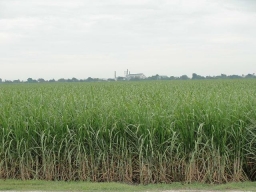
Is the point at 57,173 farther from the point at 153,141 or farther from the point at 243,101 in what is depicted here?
the point at 243,101

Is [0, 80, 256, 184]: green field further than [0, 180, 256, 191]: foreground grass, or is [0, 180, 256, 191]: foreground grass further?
[0, 80, 256, 184]: green field

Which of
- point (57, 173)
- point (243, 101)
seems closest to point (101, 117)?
point (57, 173)

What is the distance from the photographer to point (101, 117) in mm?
6633

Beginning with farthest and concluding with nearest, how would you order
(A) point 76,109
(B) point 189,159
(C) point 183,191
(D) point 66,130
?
(A) point 76,109 → (D) point 66,130 → (B) point 189,159 → (C) point 183,191

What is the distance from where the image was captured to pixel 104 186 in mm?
5633

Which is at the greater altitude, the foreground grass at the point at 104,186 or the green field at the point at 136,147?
the green field at the point at 136,147

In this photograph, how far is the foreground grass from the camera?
556cm

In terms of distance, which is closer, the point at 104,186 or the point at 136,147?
the point at 104,186

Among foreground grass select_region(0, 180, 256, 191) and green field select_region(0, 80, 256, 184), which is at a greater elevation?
green field select_region(0, 80, 256, 184)

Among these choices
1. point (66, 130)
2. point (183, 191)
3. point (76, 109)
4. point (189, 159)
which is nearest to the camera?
point (183, 191)

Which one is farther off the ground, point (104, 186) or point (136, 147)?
point (136, 147)

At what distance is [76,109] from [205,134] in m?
2.59

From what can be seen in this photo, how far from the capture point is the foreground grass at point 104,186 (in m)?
5.56

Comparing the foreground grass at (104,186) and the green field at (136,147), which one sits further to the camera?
the green field at (136,147)
